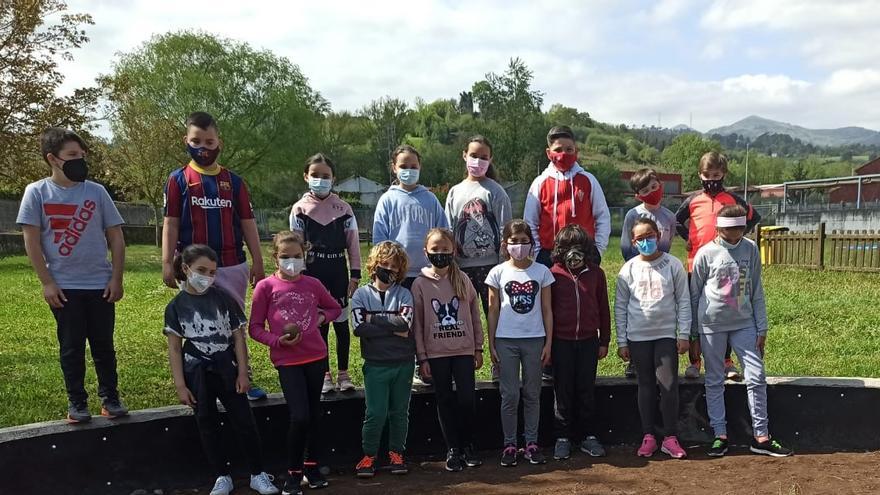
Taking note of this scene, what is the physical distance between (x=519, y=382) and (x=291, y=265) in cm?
188

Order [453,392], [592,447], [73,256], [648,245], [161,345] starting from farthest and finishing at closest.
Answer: [161,345]
[592,447]
[648,245]
[453,392]
[73,256]

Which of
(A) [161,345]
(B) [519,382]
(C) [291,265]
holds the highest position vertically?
(C) [291,265]

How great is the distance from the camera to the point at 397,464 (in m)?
4.78

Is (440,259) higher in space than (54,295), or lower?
higher

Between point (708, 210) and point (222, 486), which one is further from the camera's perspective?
point (708, 210)

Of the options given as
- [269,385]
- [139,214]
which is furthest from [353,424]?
[139,214]

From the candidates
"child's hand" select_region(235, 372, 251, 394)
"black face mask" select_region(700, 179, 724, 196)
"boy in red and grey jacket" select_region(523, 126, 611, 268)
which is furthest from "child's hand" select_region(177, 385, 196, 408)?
"black face mask" select_region(700, 179, 724, 196)

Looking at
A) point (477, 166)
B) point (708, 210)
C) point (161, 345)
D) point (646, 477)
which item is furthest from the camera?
point (161, 345)

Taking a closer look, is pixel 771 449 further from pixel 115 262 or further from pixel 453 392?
pixel 115 262

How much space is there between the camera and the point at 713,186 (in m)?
5.53

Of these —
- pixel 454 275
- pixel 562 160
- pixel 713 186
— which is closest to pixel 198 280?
pixel 454 275

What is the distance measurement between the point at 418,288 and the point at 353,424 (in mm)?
1184

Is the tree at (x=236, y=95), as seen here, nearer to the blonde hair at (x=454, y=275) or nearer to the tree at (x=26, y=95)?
the tree at (x=26, y=95)

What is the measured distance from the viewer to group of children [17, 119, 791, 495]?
172 inches
